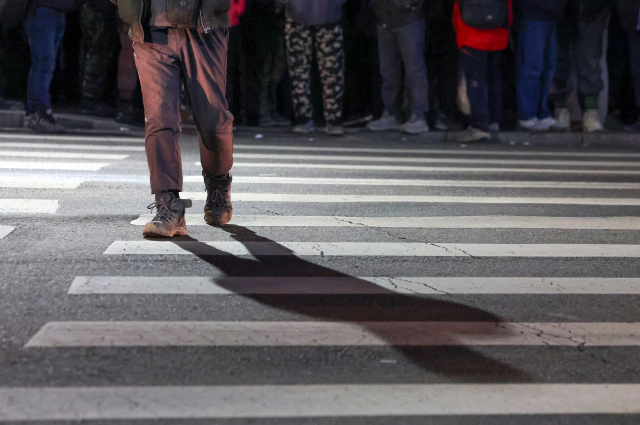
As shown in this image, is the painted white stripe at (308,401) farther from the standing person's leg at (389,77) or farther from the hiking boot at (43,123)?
the standing person's leg at (389,77)

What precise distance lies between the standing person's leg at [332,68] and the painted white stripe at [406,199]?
4060 mm

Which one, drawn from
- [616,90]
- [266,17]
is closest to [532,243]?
[266,17]

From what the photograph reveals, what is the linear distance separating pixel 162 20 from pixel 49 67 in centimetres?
557

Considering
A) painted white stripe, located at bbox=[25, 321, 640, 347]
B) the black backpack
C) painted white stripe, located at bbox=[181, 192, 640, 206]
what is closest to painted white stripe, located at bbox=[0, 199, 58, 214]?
painted white stripe, located at bbox=[181, 192, 640, 206]

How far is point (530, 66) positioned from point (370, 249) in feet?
21.7

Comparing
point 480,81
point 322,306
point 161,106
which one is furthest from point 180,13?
point 480,81

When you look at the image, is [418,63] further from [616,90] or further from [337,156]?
[616,90]

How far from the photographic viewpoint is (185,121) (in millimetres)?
11375

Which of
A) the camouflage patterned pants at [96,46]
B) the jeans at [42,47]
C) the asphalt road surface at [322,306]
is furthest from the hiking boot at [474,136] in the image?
the jeans at [42,47]

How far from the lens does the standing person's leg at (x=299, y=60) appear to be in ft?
34.5

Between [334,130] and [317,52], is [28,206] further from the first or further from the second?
[334,130]

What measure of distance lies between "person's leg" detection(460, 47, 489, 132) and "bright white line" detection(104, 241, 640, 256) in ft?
18.3

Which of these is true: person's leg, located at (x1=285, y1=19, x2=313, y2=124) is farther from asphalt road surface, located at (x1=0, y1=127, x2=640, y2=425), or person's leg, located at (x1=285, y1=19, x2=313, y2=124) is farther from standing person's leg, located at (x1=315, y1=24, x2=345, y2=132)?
asphalt road surface, located at (x1=0, y1=127, x2=640, y2=425)

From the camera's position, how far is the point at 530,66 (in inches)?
435
